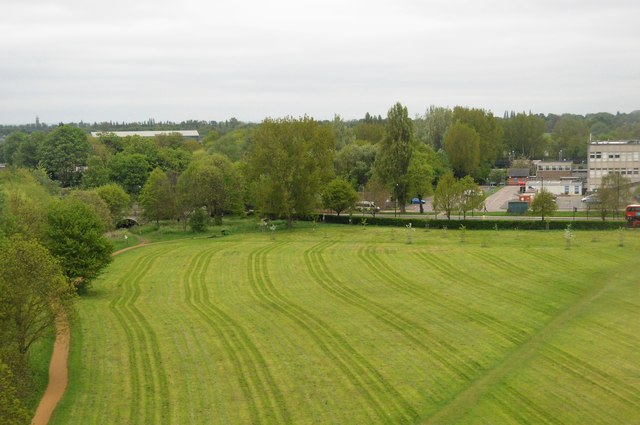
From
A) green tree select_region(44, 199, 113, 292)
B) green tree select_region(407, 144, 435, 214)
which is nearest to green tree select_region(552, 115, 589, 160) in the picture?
green tree select_region(407, 144, 435, 214)

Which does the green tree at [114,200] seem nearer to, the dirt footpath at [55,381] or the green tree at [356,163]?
the green tree at [356,163]

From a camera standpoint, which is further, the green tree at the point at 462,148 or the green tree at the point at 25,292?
the green tree at the point at 462,148

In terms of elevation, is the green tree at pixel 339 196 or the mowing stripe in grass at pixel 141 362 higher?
the green tree at pixel 339 196

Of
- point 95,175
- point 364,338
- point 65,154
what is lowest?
point 364,338

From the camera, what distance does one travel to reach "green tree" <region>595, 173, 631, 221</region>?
202 ft

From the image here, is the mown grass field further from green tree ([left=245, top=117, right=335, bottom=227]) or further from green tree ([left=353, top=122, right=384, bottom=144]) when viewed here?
green tree ([left=353, top=122, right=384, bottom=144])

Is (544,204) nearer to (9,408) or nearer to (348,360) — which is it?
(348,360)

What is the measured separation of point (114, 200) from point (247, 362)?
44.7 metres

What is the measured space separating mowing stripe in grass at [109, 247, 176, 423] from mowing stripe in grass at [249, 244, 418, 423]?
6.42m

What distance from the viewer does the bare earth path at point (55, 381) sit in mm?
22406

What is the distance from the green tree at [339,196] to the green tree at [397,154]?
329 inches

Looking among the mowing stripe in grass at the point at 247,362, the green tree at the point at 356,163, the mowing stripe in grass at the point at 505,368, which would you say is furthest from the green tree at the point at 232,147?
the mowing stripe in grass at the point at 505,368

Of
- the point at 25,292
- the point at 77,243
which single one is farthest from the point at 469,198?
the point at 25,292

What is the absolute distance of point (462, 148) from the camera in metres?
103
